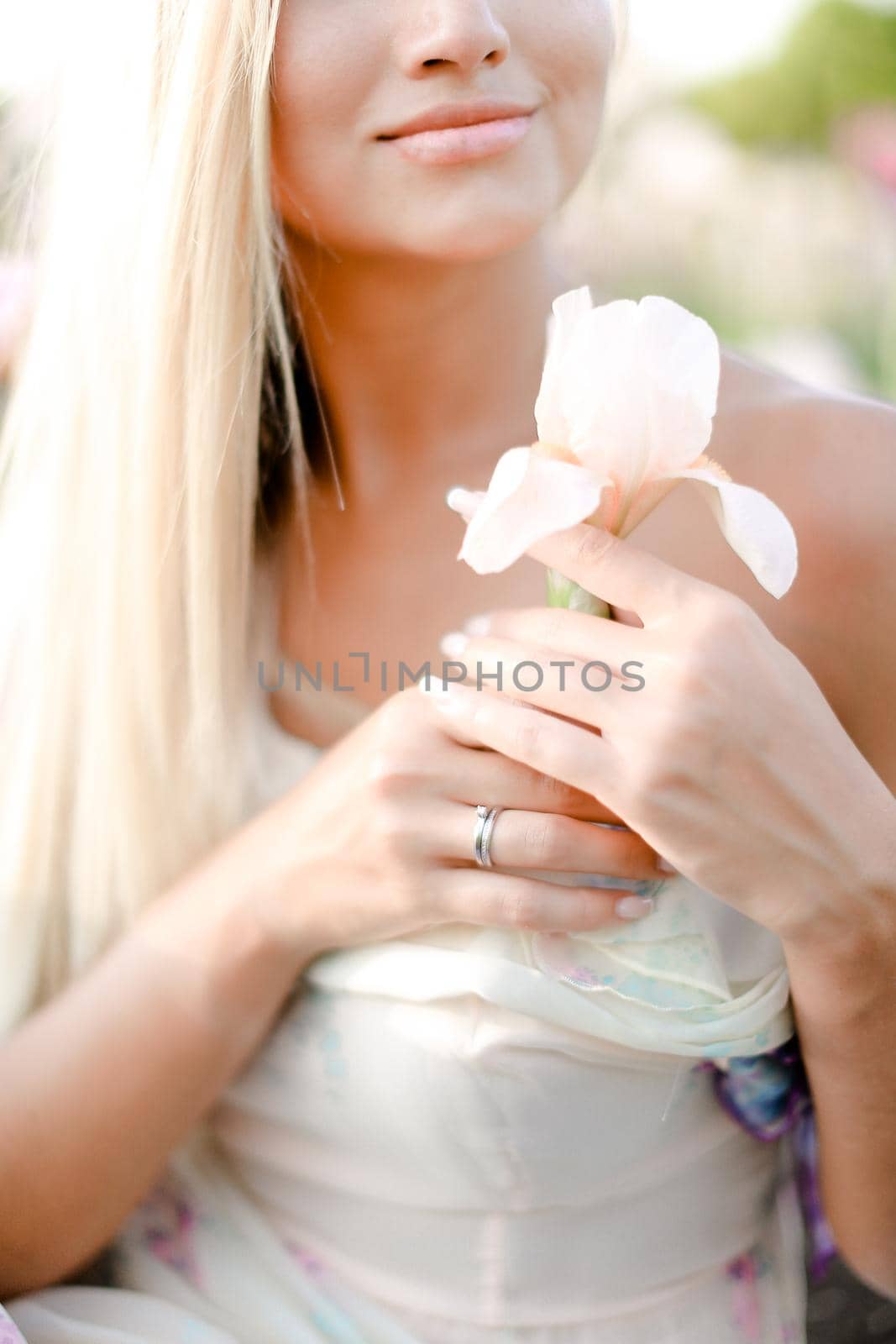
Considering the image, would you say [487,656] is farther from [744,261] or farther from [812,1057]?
[744,261]

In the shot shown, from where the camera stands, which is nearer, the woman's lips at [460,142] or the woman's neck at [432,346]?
the woman's lips at [460,142]

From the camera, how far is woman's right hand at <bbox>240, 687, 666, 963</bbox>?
760mm

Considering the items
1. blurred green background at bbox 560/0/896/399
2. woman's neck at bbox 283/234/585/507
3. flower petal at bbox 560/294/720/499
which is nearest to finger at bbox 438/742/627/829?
flower petal at bbox 560/294/720/499

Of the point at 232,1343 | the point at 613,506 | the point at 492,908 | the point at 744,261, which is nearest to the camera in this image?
the point at 613,506

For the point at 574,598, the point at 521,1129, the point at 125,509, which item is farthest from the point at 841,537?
the point at 125,509

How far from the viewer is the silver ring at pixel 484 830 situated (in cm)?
77

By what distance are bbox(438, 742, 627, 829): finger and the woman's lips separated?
360 millimetres

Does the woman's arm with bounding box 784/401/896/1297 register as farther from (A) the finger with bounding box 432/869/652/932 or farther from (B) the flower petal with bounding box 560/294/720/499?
(B) the flower petal with bounding box 560/294/720/499

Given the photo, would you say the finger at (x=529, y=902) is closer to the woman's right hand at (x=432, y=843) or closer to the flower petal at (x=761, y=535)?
the woman's right hand at (x=432, y=843)

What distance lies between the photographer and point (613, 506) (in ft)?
2.19

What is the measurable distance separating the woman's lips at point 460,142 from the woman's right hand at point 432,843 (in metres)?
0.34

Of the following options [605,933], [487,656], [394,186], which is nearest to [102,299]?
[394,186]

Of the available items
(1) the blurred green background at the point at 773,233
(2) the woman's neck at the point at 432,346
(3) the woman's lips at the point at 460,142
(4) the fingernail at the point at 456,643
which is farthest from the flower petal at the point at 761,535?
(1) the blurred green background at the point at 773,233

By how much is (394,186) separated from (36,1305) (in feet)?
2.63
